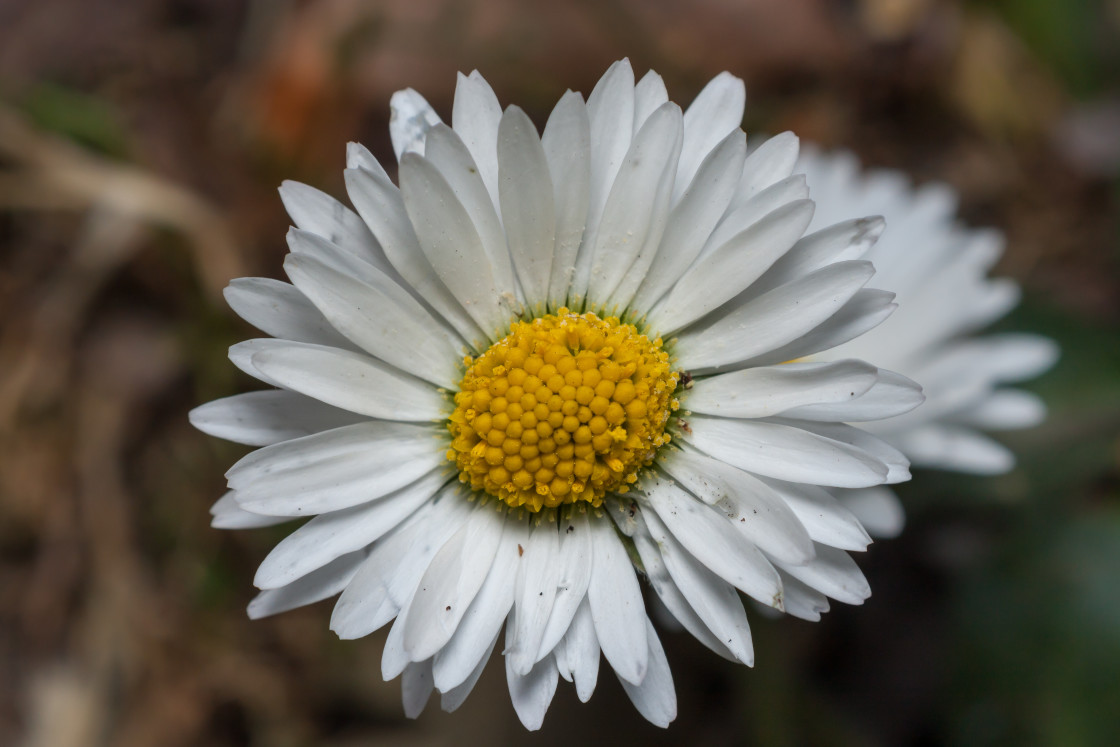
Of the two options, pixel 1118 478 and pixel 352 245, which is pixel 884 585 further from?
pixel 352 245

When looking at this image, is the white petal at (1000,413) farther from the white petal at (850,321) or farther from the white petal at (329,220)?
the white petal at (329,220)

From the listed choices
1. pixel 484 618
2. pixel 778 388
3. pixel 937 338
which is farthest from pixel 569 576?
pixel 937 338

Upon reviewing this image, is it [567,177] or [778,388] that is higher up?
[567,177]

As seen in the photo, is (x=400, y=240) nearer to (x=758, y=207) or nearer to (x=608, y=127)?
(x=608, y=127)

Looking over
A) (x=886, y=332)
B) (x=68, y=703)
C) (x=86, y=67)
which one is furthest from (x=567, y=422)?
(x=86, y=67)

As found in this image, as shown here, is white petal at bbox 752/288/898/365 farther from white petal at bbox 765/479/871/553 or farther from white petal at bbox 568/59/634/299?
white petal at bbox 568/59/634/299

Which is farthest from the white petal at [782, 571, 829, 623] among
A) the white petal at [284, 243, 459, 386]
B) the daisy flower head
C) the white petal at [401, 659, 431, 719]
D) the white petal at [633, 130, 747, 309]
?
the white petal at [284, 243, 459, 386]
